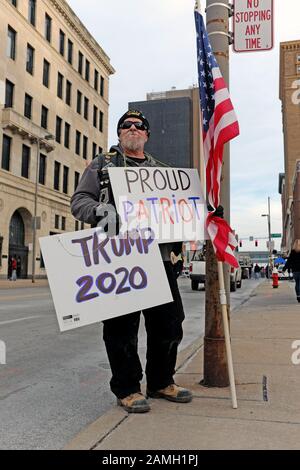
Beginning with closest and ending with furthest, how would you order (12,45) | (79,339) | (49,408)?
1. (49,408)
2. (79,339)
3. (12,45)

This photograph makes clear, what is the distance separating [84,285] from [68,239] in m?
0.34

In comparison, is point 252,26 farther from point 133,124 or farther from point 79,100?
point 79,100

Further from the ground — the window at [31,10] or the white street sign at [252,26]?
the window at [31,10]

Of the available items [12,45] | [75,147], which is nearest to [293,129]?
[75,147]

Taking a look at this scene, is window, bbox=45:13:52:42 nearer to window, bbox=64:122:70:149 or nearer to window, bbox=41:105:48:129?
window, bbox=41:105:48:129

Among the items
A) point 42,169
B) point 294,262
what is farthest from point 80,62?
point 294,262

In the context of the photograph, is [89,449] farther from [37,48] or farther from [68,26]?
[68,26]

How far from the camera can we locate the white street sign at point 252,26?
4574 mm

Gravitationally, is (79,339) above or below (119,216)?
below

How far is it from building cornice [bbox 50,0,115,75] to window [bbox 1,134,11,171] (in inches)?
565

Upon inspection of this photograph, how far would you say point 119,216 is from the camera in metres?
3.51

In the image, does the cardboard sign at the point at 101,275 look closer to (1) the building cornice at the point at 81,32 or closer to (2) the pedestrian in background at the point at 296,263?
(2) the pedestrian in background at the point at 296,263

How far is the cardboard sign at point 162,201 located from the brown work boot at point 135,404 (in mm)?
1142

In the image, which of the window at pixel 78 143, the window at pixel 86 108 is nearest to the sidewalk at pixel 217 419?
the window at pixel 78 143
